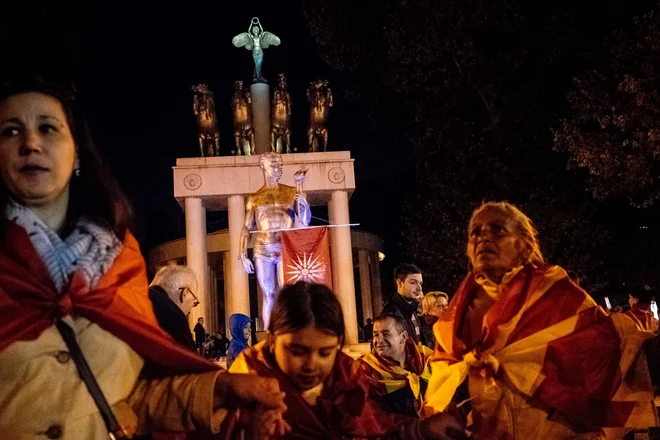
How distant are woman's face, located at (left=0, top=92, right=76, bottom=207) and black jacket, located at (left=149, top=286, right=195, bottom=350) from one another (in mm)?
1457

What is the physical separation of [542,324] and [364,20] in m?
14.8

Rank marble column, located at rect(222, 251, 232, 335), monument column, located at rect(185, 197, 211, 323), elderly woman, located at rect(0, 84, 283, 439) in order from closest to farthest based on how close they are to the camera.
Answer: elderly woman, located at rect(0, 84, 283, 439)
monument column, located at rect(185, 197, 211, 323)
marble column, located at rect(222, 251, 232, 335)

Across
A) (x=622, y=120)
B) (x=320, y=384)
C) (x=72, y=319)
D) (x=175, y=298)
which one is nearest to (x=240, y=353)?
(x=320, y=384)

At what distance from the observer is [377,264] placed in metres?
28.6

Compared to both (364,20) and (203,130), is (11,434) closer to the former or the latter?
(364,20)

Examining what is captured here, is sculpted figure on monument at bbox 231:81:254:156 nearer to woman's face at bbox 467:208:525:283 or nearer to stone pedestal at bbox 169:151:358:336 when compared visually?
stone pedestal at bbox 169:151:358:336

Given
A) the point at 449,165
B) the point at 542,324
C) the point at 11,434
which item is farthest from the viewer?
the point at 449,165

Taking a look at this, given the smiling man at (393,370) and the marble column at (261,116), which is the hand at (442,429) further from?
the marble column at (261,116)

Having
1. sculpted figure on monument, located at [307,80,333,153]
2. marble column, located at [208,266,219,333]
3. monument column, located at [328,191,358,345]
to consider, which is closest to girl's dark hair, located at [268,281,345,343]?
monument column, located at [328,191,358,345]

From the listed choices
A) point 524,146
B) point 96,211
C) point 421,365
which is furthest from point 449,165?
point 96,211

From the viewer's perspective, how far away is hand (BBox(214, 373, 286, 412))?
1975mm

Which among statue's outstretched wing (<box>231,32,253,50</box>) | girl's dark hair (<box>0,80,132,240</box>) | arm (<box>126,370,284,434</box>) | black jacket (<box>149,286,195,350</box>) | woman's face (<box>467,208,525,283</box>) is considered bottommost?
arm (<box>126,370,284,434</box>)

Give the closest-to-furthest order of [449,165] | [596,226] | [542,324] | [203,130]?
[542,324] < [596,226] < [449,165] < [203,130]

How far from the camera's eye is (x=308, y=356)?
2449 millimetres
